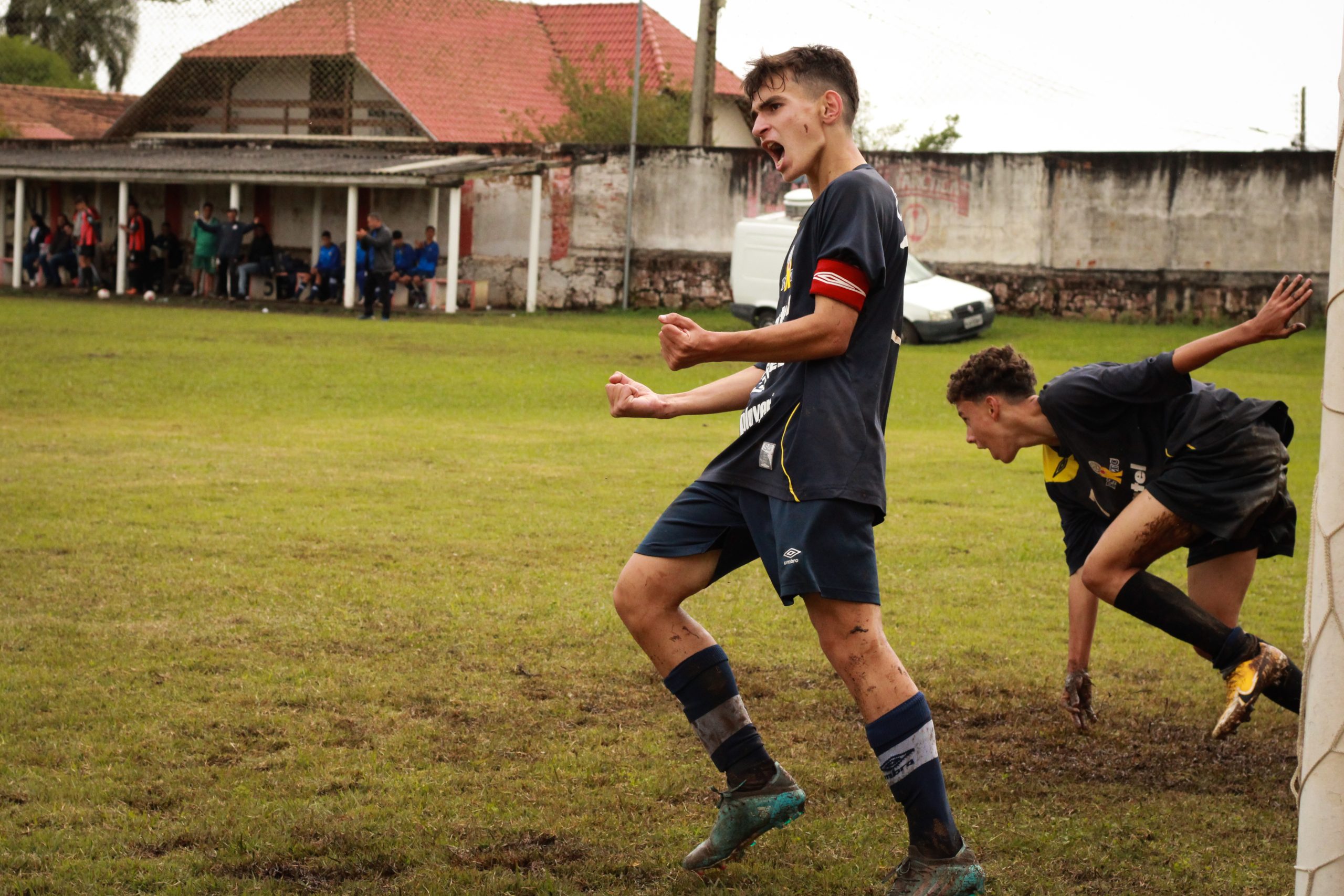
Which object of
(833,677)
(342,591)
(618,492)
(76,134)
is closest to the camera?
(833,677)

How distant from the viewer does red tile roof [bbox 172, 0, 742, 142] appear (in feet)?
116

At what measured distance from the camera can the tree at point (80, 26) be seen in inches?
1232

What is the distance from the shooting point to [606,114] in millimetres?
36594

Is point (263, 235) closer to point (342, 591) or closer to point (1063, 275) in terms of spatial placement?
point (1063, 275)

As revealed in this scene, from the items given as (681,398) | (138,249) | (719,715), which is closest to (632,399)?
(681,398)

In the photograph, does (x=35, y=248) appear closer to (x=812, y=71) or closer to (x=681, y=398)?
(x=681, y=398)

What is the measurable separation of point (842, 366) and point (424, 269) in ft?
86.7

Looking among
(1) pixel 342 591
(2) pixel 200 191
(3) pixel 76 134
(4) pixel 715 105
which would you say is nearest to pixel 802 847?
(1) pixel 342 591

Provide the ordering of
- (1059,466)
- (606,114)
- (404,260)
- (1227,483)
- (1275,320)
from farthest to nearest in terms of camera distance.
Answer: (606,114) → (404,260) → (1059,466) → (1227,483) → (1275,320)

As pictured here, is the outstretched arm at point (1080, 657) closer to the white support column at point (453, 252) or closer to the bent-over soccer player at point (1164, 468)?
the bent-over soccer player at point (1164, 468)

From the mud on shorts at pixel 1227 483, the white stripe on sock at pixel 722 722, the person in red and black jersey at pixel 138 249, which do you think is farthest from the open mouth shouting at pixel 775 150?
the person in red and black jersey at pixel 138 249

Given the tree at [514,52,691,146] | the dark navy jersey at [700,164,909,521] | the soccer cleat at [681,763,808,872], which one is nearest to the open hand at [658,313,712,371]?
the dark navy jersey at [700,164,909,521]

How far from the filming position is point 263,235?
31.0 m

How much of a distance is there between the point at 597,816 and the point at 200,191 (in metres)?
33.8
